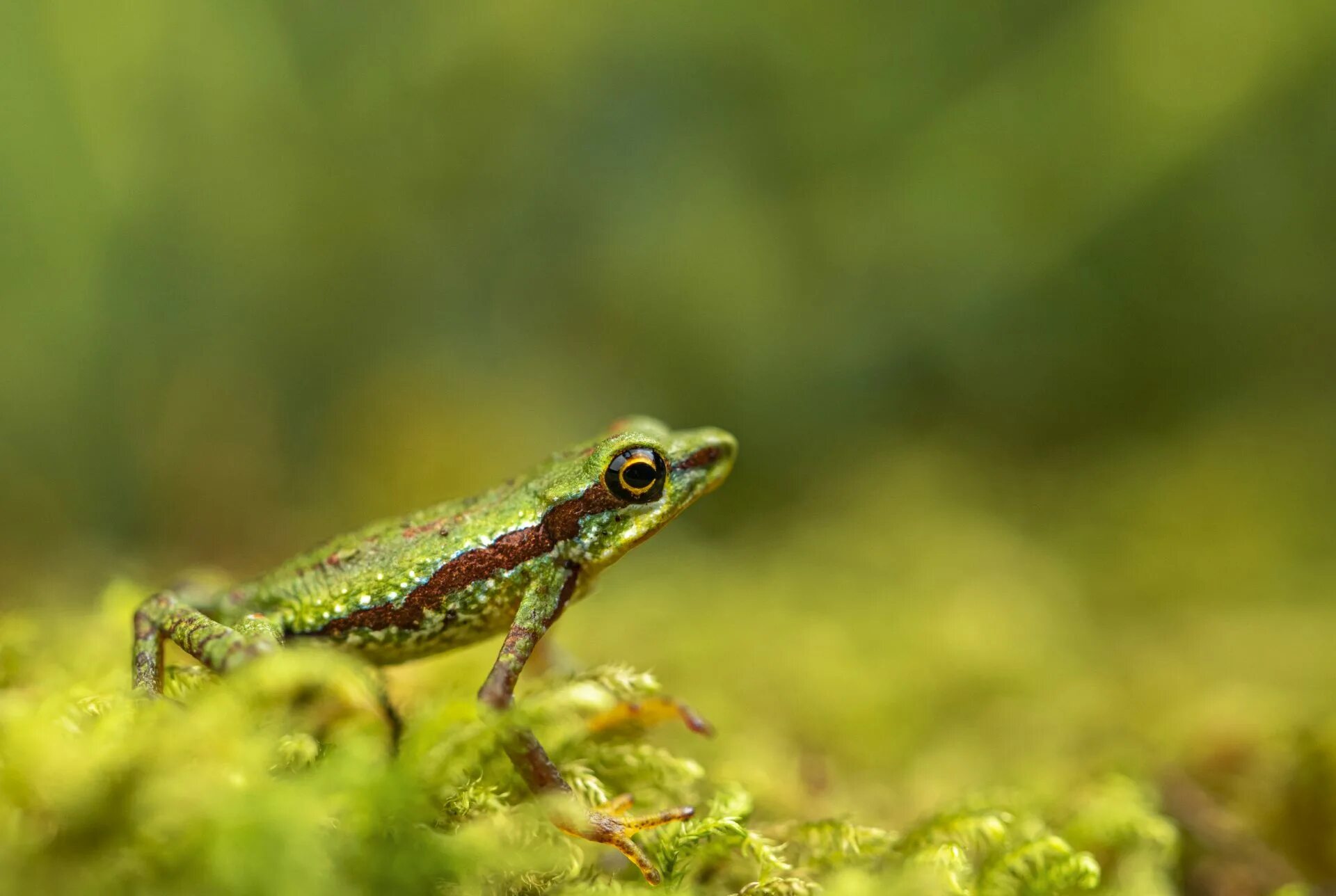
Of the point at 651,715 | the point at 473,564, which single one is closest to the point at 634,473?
the point at 473,564

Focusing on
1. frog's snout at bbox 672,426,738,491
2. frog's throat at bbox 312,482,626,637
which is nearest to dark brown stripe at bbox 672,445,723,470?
frog's snout at bbox 672,426,738,491

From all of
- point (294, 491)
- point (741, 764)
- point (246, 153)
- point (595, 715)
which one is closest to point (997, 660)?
point (741, 764)

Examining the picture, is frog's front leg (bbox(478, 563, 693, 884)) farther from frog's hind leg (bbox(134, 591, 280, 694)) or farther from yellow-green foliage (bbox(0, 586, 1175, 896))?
frog's hind leg (bbox(134, 591, 280, 694))

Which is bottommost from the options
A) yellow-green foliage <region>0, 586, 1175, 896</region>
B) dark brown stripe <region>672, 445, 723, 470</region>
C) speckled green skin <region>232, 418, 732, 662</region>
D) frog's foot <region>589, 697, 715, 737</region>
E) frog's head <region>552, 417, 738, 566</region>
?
yellow-green foliage <region>0, 586, 1175, 896</region>

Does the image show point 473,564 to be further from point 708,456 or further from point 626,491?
point 708,456

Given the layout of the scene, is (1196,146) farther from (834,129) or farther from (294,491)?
(294,491)

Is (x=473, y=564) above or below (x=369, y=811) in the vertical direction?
above
